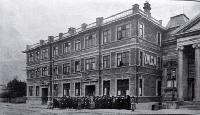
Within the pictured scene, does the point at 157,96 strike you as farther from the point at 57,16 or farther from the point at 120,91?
the point at 57,16

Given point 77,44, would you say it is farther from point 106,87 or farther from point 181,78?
point 181,78

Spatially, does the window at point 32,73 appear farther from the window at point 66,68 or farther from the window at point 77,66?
the window at point 77,66

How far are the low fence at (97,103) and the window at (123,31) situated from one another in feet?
19.3

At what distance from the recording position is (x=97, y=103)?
75.4ft

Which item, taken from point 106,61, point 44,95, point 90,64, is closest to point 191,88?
point 106,61

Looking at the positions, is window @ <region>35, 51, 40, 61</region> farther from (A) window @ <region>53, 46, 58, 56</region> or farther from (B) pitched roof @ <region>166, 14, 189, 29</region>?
(B) pitched roof @ <region>166, 14, 189, 29</region>

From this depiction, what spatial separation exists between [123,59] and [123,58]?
3.7 inches

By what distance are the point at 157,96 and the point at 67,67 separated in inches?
460

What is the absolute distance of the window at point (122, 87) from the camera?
24.5 meters

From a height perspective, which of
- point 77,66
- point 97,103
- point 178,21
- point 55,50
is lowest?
point 97,103

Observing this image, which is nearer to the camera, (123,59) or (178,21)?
(123,59)

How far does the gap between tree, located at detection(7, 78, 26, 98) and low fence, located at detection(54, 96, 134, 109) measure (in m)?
20.6

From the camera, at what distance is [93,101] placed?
23.6m

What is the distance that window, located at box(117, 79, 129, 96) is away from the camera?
80.3 feet
